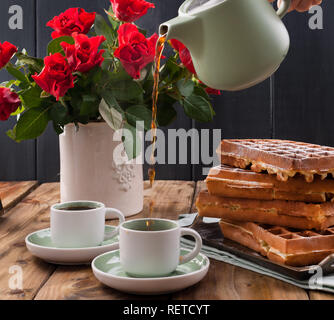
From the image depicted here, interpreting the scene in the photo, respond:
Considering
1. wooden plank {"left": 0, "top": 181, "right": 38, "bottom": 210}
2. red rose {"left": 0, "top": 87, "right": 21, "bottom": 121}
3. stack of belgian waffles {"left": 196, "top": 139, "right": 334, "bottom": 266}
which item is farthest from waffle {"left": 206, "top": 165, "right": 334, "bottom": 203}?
wooden plank {"left": 0, "top": 181, "right": 38, "bottom": 210}

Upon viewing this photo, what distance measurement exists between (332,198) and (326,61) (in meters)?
1.48

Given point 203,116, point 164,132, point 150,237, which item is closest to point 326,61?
point 164,132

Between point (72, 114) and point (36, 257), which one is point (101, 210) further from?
point (72, 114)

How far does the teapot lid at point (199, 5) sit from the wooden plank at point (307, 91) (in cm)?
143

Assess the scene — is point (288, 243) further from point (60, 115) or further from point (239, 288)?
point (60, 115)

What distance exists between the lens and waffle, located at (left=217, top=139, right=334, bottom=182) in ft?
2.94

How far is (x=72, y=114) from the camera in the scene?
1175 millimetres

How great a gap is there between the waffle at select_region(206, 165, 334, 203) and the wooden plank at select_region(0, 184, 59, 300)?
0.36 m

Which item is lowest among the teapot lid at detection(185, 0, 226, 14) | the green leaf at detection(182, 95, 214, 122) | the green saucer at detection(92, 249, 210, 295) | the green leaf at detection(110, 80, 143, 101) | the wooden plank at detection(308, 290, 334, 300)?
the wooden plank at detection(308, 290, 334, 300)

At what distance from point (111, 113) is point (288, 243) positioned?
20.6 inches

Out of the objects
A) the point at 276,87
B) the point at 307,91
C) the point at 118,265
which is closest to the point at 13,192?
the point at 118,265

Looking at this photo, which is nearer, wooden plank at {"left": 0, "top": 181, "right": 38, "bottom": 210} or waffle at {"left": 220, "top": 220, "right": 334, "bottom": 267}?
waffle at {"left": 220, "top": 220, "right": 334, "bottom": 267}

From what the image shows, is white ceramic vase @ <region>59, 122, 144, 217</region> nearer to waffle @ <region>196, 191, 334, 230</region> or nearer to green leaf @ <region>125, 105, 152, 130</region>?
green leaf @ <region>125, 105, 152, 130</region>

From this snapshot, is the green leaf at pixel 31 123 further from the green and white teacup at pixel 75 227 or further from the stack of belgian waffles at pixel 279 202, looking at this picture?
the stack of belgian waffles at pixel 279 202
